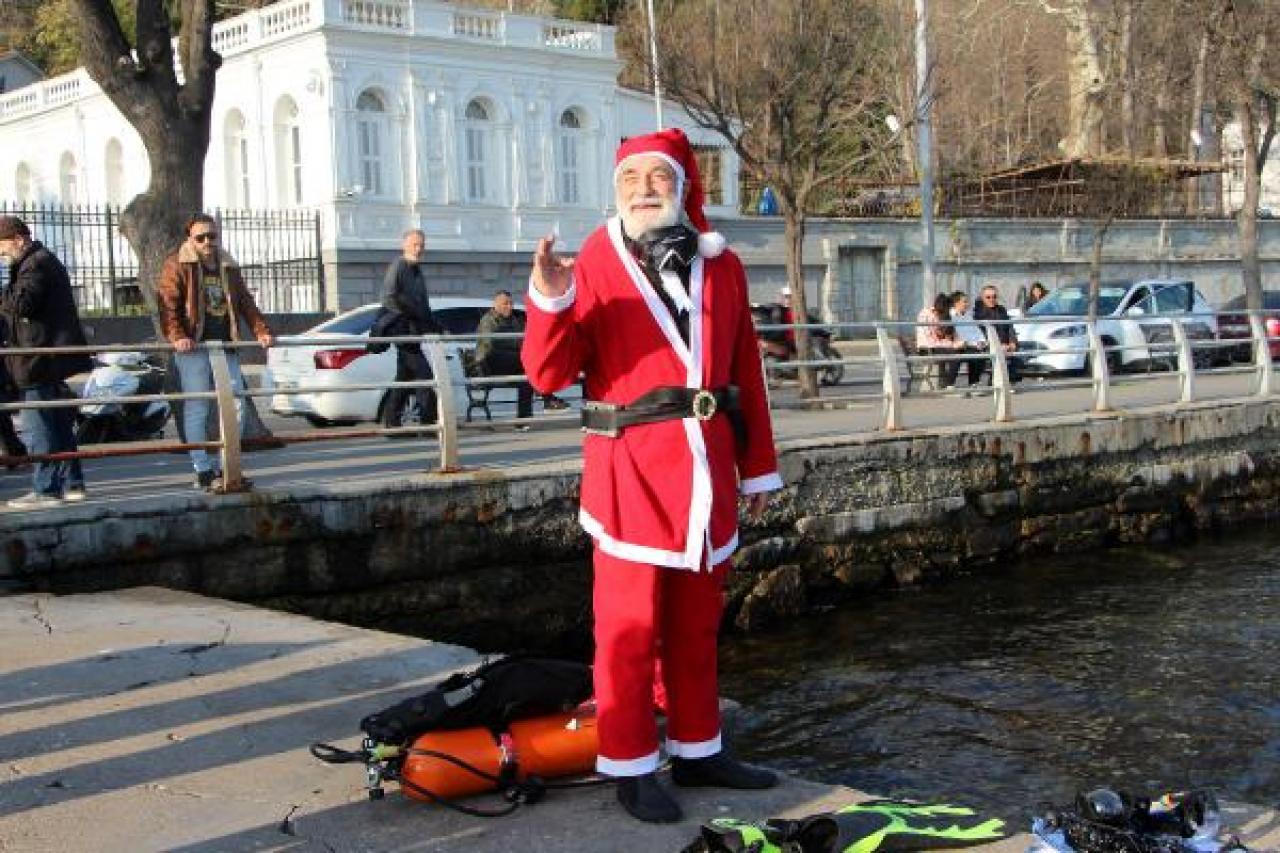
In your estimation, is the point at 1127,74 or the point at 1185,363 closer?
the point at 1185,363

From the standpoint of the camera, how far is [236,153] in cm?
3434

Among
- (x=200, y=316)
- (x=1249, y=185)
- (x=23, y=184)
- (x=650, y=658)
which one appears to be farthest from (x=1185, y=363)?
(x=23, y=184)

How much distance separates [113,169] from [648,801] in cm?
3683

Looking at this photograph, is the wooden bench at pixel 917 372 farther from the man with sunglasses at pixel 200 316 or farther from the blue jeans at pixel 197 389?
the blue jeans at pixel 197 389

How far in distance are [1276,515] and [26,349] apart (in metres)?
12.5

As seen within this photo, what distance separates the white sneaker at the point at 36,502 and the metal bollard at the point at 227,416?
989mm

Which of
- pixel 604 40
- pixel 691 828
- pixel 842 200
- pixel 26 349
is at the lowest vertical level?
pixel 691 828

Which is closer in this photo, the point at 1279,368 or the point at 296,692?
the point at 296,692

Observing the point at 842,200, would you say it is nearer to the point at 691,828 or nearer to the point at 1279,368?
the point at 1279,368

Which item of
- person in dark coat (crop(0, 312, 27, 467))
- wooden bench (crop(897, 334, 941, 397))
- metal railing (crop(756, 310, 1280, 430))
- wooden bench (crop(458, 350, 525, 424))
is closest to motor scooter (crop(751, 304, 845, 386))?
wooden bench (crop(897, 334, 941, 397))

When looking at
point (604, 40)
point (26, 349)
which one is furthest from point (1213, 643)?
point (604, 40)

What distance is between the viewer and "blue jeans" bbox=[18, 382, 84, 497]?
9.30 m

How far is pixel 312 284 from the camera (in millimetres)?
30297

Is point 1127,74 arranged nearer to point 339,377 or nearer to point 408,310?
point 339,377
